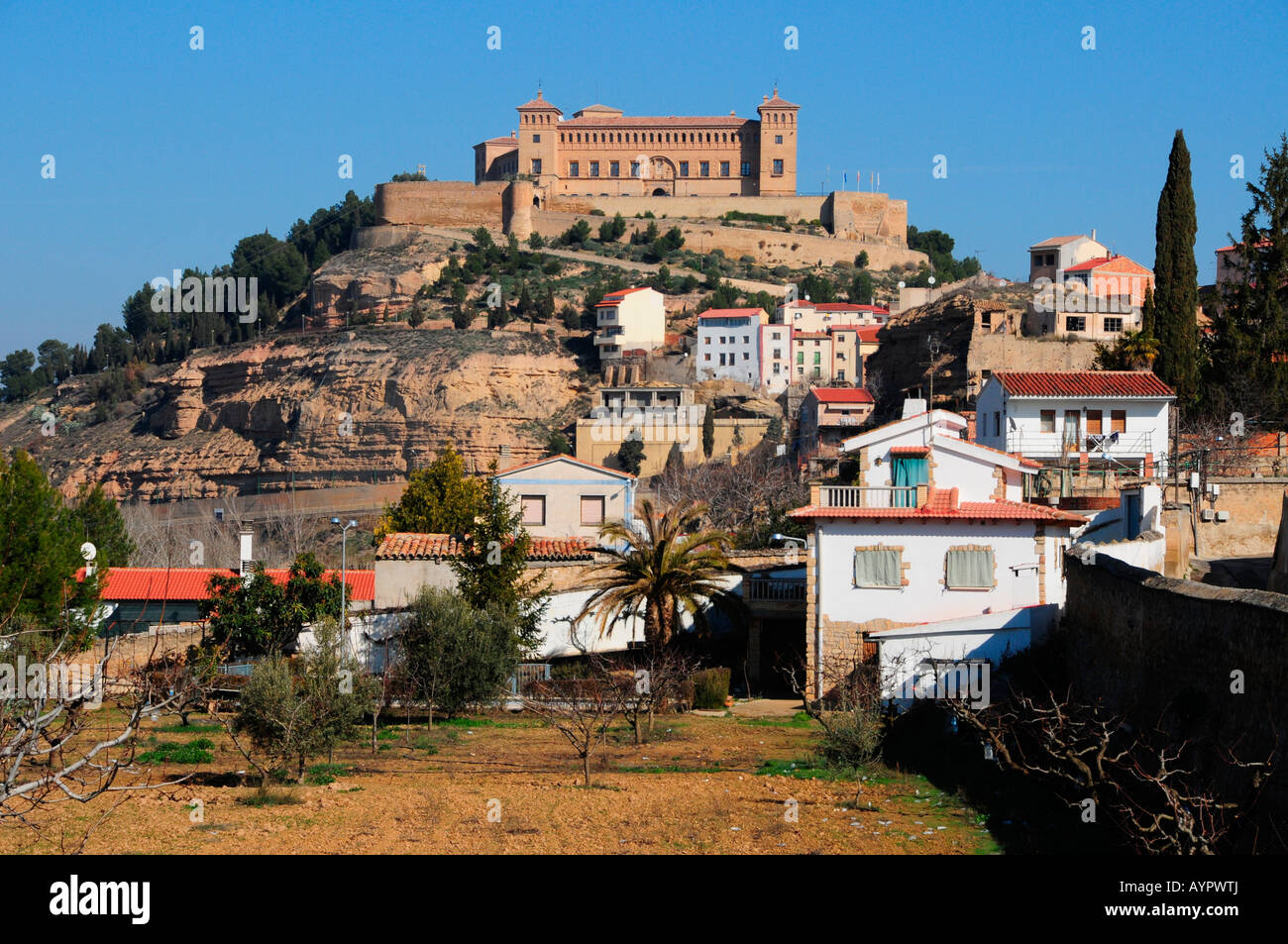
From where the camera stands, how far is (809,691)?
82.4 feet

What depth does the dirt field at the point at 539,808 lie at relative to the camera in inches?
566

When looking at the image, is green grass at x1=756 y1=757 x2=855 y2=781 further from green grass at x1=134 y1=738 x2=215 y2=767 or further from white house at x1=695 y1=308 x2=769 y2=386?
white house at x1=695 y1=308 x2=769 y2=386

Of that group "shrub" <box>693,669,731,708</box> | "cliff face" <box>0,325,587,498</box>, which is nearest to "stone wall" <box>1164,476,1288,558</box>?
"shrub" <box>693,669,731,708</box>

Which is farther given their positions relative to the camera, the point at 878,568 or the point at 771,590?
the point at 771,590

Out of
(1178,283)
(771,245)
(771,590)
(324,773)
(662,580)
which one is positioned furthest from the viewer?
(771,245)

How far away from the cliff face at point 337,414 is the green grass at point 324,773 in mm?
73954

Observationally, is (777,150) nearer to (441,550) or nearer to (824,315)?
(824,315)

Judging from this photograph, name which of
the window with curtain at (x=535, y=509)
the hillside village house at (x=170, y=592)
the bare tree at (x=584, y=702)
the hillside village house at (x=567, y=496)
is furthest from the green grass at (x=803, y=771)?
the window with curtain at (x=535, y=509)

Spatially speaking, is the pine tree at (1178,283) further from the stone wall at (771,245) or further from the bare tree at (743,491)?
the stone wall at (771,245)

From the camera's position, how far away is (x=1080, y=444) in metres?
36.8

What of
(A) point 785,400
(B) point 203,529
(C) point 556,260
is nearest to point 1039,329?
(A) point 785,400

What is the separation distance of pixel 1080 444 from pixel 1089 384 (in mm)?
1711

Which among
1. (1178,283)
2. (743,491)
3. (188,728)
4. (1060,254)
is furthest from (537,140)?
(188,728)

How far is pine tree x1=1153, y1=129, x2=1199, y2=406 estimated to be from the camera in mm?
41188
